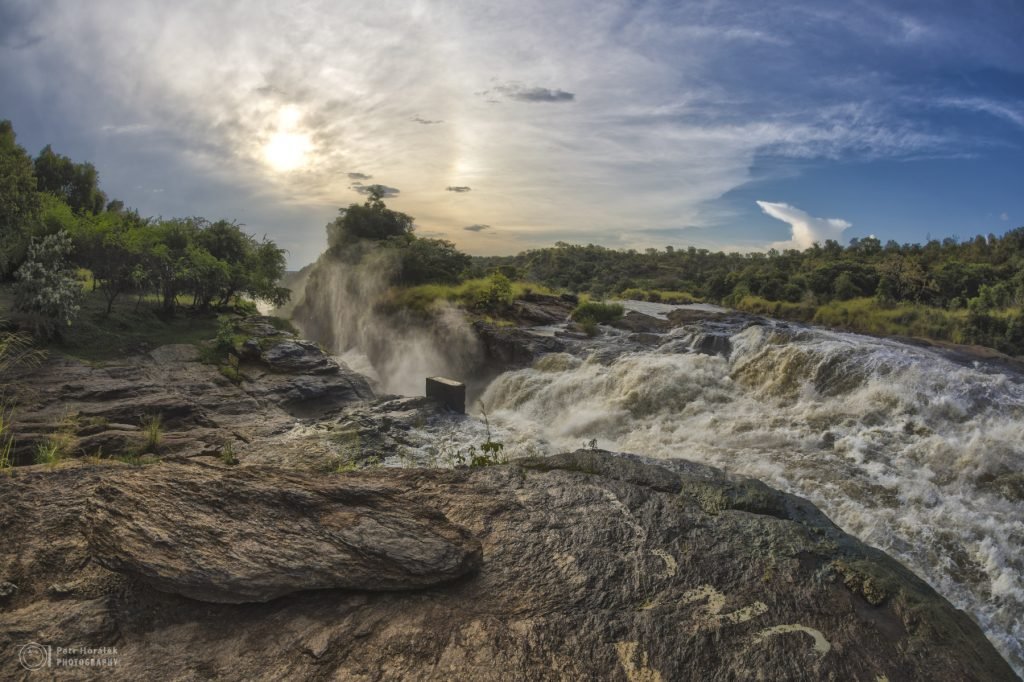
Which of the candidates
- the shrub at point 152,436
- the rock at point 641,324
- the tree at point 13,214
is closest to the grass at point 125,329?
the tree at point 13,214

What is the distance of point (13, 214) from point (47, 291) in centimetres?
791

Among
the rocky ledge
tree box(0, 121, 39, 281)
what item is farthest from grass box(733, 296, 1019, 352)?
tree box(0, 121, 39, 281)

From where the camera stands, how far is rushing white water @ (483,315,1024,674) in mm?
6156

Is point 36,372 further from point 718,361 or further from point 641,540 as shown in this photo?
point 718,361

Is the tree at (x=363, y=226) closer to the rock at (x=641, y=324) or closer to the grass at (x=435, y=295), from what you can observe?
the grass at (x=435, y=295)

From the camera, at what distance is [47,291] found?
11273 mm

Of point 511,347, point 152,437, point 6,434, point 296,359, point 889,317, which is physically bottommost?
point 152,437

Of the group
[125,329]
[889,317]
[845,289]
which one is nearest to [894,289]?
[845,289]

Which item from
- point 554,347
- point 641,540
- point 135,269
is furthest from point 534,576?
point 135,269

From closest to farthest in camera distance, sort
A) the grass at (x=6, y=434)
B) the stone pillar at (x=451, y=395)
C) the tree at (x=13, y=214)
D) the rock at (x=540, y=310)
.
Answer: the grass at (x=6, y=434)
the stone pillar at (x=451, y=395)
the tree at (x=13, y=214)
the rock at (x=540, y=310)

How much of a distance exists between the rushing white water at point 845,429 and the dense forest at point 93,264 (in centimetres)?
1127

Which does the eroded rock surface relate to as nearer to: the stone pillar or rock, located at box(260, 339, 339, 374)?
rock, located at box(260, 339, 339, 374)

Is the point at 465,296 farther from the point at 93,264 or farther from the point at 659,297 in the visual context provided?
the point at 659,297

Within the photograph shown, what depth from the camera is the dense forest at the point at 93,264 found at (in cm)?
1166
